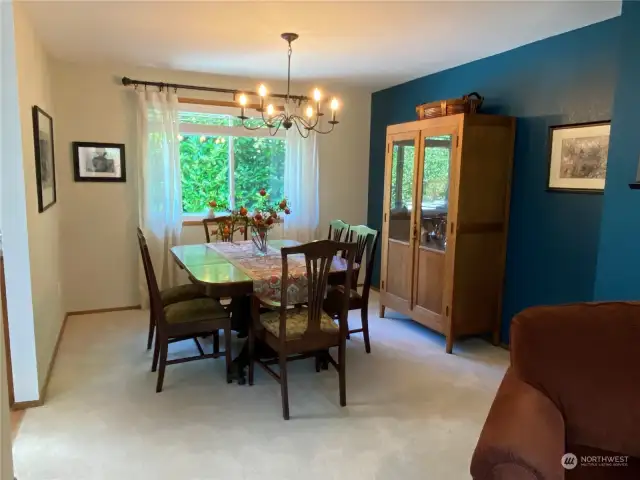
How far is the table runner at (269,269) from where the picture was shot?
2850mm

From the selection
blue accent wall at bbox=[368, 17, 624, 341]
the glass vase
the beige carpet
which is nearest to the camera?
the beige carpet

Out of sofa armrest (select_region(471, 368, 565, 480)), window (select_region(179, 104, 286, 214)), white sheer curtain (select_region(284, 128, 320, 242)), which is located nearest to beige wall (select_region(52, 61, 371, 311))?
window (select_region(179, 104, 286, 214))

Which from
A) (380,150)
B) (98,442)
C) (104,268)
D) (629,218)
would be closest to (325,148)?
Result: (380,150)

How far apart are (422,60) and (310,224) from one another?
209cm

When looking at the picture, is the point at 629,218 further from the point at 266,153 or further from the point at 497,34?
the point at 266,153

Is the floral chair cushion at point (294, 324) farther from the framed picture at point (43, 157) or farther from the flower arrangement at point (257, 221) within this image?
A: the framed picture at point (43, 157)

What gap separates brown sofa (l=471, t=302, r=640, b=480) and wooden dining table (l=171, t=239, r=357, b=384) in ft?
5.03

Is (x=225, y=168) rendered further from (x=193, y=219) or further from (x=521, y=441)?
(x=521, y=441)

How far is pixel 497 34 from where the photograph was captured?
3.19 meters

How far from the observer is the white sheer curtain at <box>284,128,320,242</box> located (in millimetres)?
5078

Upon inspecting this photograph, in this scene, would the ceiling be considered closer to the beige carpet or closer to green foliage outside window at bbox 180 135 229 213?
green foliage outside window at bbox 180 135 229 213

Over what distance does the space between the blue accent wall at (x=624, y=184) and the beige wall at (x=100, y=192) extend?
11.1 ft

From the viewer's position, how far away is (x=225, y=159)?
4.97 m

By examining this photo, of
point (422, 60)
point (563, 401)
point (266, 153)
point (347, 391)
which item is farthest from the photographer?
point (266, 153)
